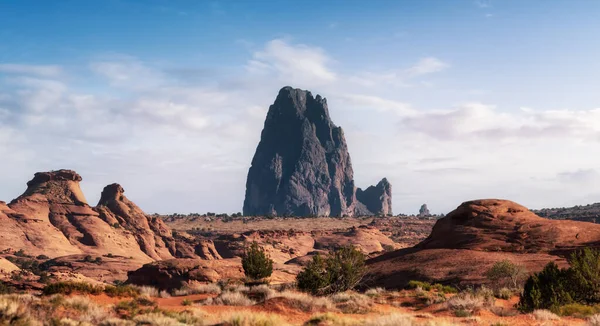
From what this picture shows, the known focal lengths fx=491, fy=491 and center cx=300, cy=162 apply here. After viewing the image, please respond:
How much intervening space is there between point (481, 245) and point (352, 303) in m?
22.0

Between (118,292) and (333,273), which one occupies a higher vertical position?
(333,273)

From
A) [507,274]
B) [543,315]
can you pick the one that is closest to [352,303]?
[543,315]

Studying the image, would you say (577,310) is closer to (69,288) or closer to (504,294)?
(504,294)

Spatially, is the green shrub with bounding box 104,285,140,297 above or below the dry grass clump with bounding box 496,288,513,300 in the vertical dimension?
above

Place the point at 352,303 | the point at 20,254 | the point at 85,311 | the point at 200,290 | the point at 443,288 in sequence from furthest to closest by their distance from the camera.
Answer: the point at 20,254 < the point at 200,290 < the point at 443,288 < the point at 352,303 < the point at 85,311

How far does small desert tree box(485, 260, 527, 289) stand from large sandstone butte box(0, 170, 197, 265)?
150 ft

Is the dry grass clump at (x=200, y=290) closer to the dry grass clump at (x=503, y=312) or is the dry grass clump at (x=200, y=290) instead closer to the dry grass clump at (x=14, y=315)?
the dry grass clump at (x=503, y=312)

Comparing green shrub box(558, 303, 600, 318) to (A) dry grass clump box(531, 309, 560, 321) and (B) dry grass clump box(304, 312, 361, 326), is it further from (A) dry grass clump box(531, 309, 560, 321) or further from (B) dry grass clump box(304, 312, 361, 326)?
(B) dry grass clump box(304, 312, 361, 326)

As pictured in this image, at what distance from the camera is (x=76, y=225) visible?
7694cm

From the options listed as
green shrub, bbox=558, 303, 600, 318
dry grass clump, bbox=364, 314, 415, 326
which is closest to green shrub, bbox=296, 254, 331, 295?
dry grass clump, bbox=364, 314, 415, 326

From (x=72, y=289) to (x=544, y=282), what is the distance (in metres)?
23.7

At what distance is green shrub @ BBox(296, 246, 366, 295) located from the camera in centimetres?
2997

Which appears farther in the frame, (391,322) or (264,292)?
(264,292)

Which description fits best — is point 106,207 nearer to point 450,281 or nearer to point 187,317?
point 450,281
